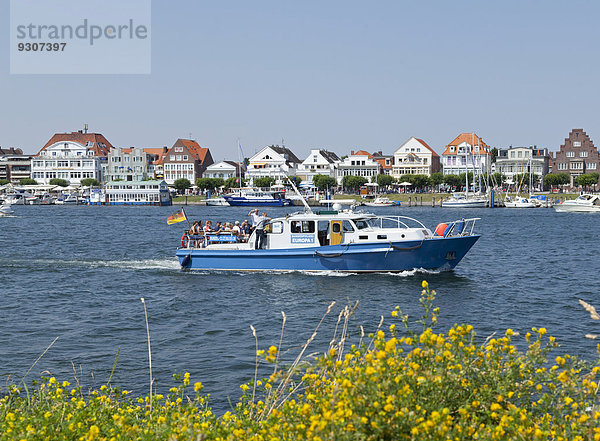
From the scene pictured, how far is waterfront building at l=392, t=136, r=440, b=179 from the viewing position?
6211 inches

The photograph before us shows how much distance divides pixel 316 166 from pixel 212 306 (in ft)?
466

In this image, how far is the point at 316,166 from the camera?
165125mm

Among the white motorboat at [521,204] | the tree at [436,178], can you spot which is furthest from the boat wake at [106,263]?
the tree at [436,178]

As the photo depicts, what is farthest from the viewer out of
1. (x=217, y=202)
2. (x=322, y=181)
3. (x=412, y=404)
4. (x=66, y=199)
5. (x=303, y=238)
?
(x=322, y=181)

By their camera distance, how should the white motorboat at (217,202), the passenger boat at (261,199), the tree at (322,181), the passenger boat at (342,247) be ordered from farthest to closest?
the tree at (322,181)
the white motorboat at (217,202)
the passenger boat at (261,199)
the passenger boat at (342,247)

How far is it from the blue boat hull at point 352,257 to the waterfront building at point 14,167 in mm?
162706

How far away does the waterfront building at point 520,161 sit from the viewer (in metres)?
157

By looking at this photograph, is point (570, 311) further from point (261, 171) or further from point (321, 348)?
point (261, 171)

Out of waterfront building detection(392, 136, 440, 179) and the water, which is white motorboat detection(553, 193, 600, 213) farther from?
the water

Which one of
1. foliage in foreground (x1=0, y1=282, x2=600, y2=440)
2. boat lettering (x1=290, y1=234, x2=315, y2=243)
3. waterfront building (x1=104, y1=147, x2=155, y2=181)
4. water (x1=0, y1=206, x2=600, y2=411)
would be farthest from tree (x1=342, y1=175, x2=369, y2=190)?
foliage in foreground (x1=0, y1=282, x2=600, y2=440)

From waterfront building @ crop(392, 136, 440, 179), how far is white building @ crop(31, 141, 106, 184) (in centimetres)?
7329

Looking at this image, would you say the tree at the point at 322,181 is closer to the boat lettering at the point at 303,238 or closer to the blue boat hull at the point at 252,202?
the blue boat hull at the point at 252,202

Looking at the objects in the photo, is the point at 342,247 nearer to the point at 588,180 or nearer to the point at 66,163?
the point at 588,180

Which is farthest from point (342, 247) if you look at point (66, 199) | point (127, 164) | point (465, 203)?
point (127, 164)
